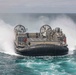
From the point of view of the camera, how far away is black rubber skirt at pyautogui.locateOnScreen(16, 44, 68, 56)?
69812 millimetres

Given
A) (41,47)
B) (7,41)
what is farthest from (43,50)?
(7,41)

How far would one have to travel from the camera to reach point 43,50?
69.8 m

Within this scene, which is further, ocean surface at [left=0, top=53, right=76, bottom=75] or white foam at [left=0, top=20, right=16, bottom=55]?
white foam at [left=0, top=20, right=16, bottom=55]

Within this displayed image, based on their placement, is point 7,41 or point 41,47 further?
point 7,41

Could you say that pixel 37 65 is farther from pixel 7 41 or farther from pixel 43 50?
pixel 7 41

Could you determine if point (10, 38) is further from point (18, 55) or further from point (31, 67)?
point (31, 67)

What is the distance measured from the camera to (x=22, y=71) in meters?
54.2

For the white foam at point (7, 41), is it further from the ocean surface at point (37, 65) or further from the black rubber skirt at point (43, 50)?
the ocean surface at point (37, 65)

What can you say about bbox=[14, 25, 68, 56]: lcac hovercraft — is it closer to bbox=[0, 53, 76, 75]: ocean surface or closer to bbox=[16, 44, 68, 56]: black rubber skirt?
bbox=[16, 44, 68, 56]: black rubber skirt

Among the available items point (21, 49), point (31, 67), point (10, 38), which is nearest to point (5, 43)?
point (10, 38)

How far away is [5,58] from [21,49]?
553 centimetres

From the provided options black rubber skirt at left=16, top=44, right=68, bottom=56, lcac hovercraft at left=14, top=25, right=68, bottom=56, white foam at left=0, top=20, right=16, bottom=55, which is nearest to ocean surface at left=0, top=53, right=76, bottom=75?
black rubber skirt at left=16, top=44, right=68, bottom=56

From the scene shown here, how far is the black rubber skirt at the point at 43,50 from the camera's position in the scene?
69812mm

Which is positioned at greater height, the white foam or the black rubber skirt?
the white foam
